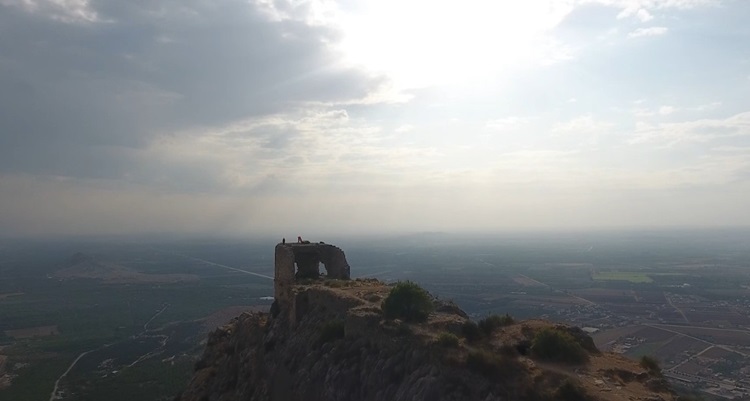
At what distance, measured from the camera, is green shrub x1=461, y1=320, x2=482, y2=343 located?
14146 mm

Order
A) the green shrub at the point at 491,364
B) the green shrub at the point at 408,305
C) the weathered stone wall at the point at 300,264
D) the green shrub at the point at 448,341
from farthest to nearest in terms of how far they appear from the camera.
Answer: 1. the weathered stone wall at the point at 300,264
2. the green shrub at the point at 408,305
3. the green shrub at the point at 448,341
4. the green shrub at the point at 491,364

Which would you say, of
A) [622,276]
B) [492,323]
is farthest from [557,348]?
[622,276]

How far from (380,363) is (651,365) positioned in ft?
22.8

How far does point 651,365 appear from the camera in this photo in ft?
41.7

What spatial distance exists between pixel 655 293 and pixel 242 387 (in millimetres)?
95663

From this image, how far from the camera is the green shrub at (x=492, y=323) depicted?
48.0 ft

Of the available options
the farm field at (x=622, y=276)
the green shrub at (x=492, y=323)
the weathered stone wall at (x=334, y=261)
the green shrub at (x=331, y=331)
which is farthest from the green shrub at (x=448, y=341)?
the farm field at (x=622, y=276)

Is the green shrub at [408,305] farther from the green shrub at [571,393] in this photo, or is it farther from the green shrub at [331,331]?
the green shrub at [571,393]

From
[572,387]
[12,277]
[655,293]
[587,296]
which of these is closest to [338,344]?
[572,387]

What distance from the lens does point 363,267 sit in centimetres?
15250

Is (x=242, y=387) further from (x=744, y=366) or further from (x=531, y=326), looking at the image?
(x=744, y=366)

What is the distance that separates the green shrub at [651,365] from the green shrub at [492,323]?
3.77 meters

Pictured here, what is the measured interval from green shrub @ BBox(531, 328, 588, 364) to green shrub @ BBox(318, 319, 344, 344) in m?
6.87

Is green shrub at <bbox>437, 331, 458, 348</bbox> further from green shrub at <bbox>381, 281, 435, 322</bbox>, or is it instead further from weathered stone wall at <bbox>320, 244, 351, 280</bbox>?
weathered stone wall at <bbox>320, 244, 351, 280</bbox>
